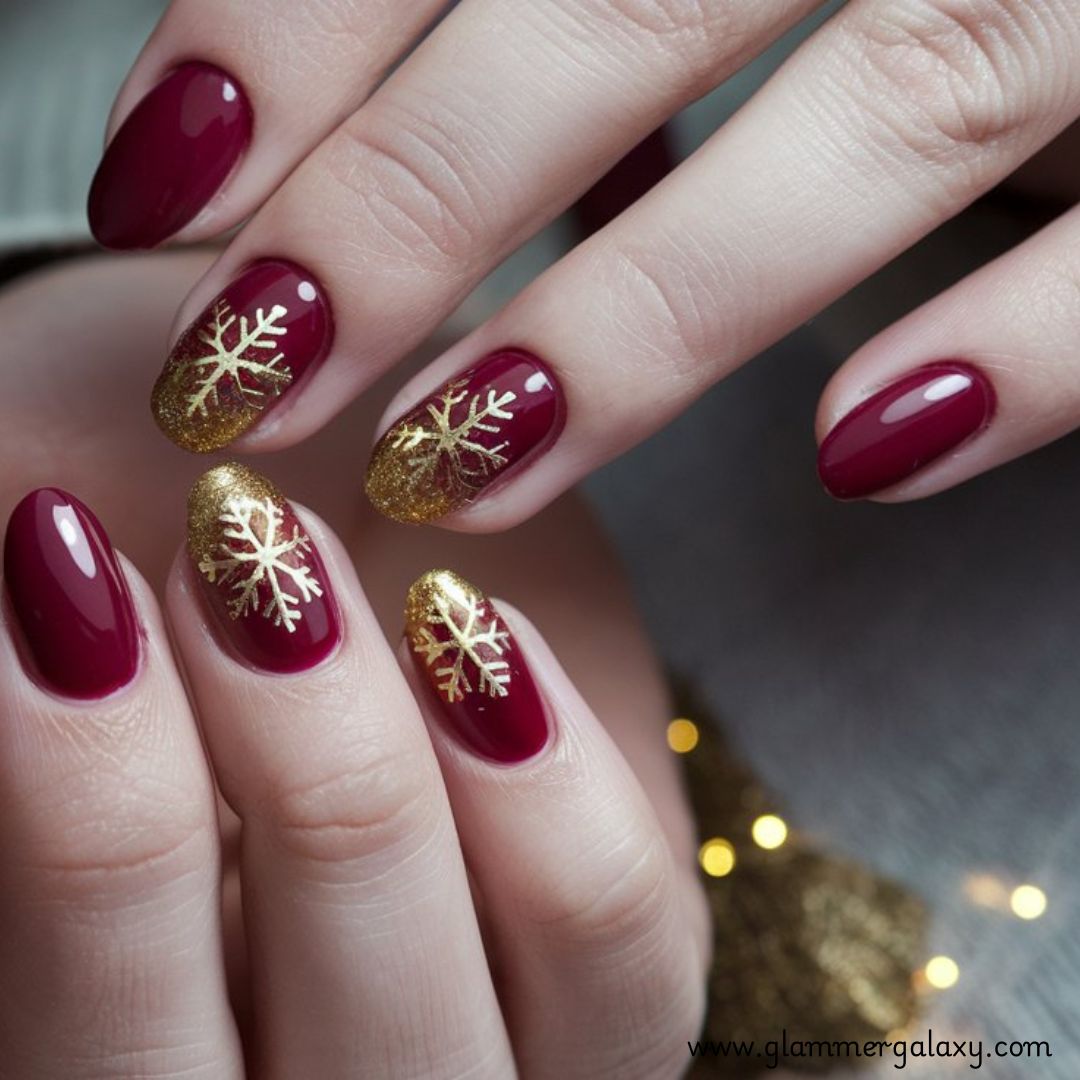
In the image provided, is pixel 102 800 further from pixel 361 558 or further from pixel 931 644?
pixel 931 644

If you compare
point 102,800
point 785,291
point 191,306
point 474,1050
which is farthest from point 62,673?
point 785,291

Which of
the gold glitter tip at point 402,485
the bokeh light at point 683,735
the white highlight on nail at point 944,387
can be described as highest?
the gold glitter tip at point 402,485

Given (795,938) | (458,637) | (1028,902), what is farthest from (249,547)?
(1028,902)

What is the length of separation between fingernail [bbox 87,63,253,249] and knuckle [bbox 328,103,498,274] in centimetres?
6

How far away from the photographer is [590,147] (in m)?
0.64

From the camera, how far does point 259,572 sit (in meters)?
0.58

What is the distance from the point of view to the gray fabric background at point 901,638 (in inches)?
35.9

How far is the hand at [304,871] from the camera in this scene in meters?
0.58

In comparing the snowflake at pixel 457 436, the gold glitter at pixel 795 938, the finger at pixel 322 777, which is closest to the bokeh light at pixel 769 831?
the gold glitter at pixel 795 938

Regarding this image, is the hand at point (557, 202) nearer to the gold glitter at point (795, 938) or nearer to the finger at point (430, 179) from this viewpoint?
the finger at point (430, 179)

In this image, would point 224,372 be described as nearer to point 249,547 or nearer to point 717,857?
point 249,547

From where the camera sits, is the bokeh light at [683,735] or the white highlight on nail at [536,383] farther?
the bokeh light at [683,735]

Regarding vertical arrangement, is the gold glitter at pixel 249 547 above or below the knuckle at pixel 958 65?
below

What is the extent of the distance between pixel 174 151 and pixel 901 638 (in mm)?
637
